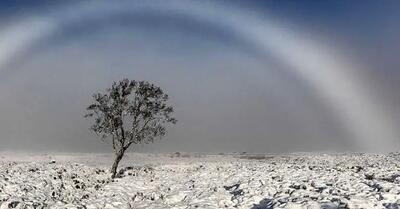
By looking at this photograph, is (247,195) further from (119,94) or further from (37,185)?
(119,94)

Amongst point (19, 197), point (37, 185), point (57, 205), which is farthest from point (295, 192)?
point (37, 185)

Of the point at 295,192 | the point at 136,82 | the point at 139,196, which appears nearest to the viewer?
the point at 295,192

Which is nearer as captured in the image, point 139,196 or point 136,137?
point 139,196

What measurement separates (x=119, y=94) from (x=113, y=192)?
75.0 ft

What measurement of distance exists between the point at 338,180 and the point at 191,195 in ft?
A: 26.6

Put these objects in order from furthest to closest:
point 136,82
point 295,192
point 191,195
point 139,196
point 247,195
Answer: point 136,82 → point 139,196 → point 191,195 → point 247,195 → point 295,192

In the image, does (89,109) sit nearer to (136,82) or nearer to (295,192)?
(136,82)

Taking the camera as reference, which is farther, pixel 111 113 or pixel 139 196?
pixel 111 113

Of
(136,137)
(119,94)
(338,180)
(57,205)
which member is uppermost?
(119,94)

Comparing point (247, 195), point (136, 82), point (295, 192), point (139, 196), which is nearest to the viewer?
point (295, 192)

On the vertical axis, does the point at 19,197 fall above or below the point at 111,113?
below

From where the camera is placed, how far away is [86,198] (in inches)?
1064

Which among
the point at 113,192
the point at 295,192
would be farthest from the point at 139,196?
the point at 295,192

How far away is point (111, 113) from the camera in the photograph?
52.6 m
